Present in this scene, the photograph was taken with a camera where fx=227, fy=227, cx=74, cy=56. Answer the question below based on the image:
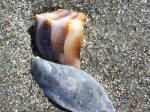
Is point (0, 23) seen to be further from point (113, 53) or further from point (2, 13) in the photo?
point (113, 53)

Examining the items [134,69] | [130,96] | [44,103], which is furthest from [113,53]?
[44,103]

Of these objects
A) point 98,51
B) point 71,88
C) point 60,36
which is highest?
point 60,36

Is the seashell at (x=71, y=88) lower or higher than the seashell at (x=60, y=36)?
lower

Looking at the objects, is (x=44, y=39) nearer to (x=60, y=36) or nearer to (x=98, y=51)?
(x=60, y=36)

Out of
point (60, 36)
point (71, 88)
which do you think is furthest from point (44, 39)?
point (71, 88)

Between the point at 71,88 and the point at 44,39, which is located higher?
the point at 44,39

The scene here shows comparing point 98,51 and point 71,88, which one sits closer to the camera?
point 71,88
